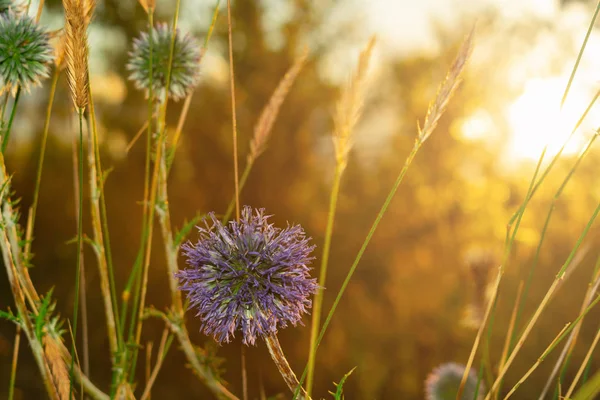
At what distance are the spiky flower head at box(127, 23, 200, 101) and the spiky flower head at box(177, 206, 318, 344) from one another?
1038mm

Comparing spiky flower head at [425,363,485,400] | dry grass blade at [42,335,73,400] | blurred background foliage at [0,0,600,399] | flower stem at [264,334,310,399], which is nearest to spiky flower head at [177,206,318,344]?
flower stem at [264,334,310,399]

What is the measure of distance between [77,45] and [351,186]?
10.6 meters

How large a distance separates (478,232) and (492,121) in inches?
85.8

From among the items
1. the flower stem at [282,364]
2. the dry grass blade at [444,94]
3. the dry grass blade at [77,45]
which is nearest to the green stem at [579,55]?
the dry grass blade at [444,94]

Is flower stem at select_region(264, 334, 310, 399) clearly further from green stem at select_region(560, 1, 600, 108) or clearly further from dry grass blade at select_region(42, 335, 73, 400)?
green stem at select_region(560, 1, 600, 108)

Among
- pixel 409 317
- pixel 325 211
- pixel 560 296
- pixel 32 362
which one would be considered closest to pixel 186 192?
pixel 325 211

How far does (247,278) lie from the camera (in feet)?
4.08

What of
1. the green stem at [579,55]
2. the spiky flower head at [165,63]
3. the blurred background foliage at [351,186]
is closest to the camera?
the green stem at [579,55]

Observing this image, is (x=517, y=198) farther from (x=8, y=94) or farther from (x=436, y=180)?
(x=8, y=94)

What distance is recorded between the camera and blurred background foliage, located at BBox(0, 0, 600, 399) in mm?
9445

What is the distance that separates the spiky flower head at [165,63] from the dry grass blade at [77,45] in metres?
1.03

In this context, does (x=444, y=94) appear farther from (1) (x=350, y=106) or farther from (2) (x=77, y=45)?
(2) (x=77, y=45)

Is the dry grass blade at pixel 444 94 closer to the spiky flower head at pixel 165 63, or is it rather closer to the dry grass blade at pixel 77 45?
the dry grass blade at pixel 77 45

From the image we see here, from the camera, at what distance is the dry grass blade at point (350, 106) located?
901mm
